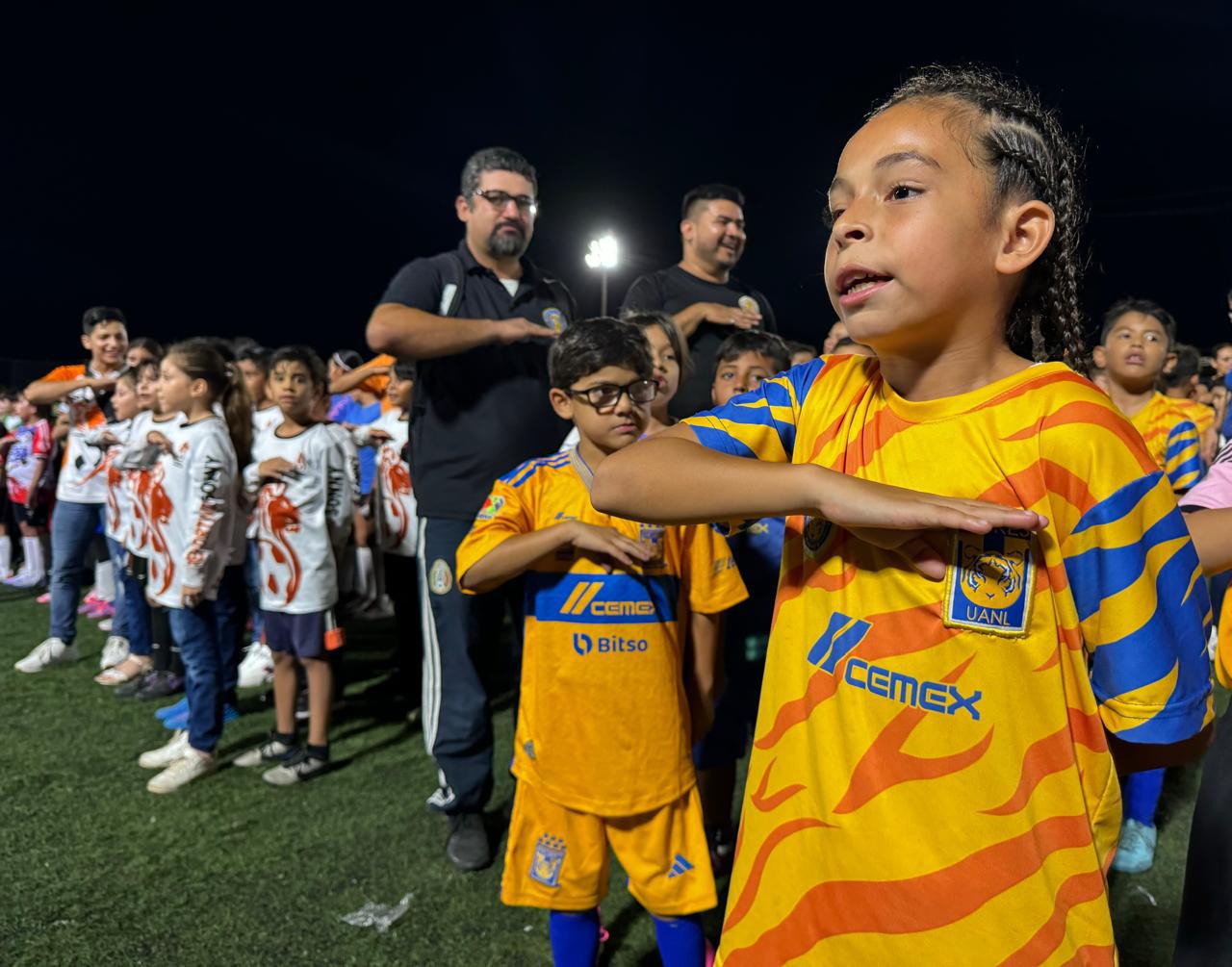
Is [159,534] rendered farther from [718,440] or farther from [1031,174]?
[1031,174]

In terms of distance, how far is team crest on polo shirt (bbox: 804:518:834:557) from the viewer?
1.02m

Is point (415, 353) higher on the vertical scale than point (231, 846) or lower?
higher

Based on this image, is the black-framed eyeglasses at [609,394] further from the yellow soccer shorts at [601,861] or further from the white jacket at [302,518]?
the white jacket at [302,518]

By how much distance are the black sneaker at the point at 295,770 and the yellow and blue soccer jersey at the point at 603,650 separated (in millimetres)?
1752

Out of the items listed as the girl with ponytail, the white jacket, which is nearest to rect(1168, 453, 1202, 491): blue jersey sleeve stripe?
the white jacket

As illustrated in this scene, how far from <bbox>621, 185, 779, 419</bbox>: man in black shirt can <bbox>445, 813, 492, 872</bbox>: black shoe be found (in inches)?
66.5

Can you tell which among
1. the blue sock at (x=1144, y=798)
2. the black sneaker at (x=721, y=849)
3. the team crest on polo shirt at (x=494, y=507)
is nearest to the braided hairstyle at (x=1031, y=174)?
the team crest on polo shirt at (x=494, y=507)

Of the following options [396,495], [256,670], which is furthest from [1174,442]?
[256,670]

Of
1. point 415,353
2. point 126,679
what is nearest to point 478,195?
point 415,353

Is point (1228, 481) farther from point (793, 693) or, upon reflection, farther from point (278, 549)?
point (278, 549)

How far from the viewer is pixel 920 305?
887 millimetres

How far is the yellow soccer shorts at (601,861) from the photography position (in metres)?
1.84

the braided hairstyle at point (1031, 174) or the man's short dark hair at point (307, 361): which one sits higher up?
the braided hairstyle at point (1031, 174)

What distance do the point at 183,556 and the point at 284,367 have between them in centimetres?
96
